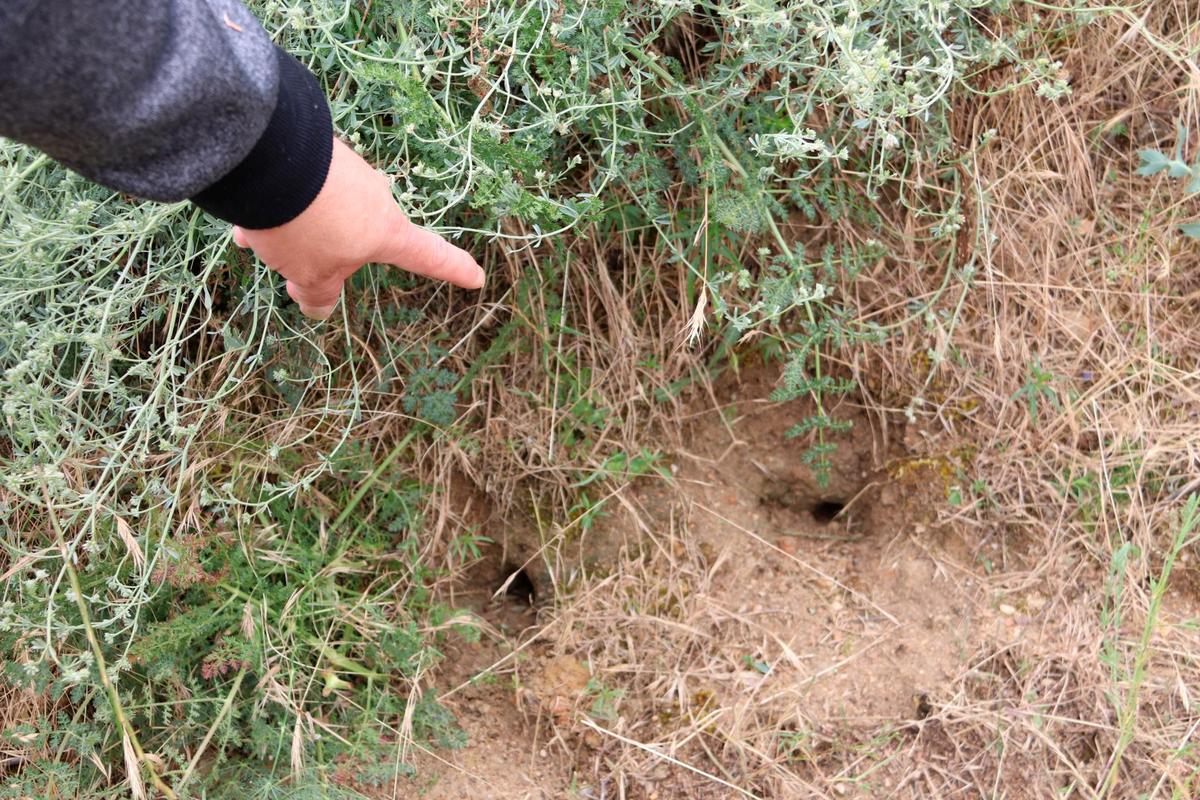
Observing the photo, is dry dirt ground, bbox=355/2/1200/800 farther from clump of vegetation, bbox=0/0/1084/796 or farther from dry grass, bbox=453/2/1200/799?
clump of vegetation, bbox=0/0/1084/796

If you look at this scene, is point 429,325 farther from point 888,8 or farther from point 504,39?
point 888,8

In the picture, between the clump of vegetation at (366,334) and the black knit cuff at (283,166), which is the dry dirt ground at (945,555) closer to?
the clump of vegetation at (366,334)

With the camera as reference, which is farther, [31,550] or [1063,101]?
[1063,101]

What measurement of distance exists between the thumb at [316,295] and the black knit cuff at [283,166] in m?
0.21

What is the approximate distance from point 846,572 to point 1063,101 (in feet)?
4.44

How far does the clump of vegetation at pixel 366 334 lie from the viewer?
5.98ft

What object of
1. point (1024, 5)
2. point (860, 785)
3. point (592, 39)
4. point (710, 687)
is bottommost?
point (860, 785)

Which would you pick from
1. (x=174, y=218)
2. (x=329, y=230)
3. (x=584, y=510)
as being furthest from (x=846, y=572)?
(x=174, y=218)

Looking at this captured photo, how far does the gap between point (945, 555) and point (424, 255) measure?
5.11ft

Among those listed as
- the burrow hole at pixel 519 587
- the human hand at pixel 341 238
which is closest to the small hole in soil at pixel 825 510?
the burrow hole at pixel 519 587

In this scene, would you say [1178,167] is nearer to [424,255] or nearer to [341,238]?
[424,255]

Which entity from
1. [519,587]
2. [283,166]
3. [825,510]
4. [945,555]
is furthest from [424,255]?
[945,555]

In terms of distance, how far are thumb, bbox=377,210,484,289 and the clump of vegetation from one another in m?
0.13

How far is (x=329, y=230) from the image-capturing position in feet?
4.67
